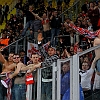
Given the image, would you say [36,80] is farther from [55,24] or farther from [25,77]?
[55,24]

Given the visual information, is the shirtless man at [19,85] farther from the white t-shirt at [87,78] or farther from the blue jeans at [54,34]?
the blue jeans at [54,34]

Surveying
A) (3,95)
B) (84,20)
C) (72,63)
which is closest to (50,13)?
(84,20)

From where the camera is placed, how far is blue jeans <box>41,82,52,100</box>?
23.6 feet

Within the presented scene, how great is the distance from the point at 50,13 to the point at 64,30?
1.82m

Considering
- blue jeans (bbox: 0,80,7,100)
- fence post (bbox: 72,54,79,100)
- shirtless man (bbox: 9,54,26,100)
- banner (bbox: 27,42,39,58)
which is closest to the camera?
fence post (bbox: 72,54,79,100)

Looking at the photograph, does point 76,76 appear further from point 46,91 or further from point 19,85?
point 19,85

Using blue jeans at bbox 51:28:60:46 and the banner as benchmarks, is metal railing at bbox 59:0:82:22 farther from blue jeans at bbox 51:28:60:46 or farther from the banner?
the banner

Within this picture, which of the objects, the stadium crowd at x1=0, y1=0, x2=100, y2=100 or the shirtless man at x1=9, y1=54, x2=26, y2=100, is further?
the shirtless man at x1=9, y1=54, x2=26, y2=100

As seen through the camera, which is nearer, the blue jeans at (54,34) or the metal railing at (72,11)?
the blue jeans at (54,34)

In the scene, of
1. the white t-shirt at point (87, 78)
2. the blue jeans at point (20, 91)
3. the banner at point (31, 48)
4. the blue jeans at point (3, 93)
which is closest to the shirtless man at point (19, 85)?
the blue jeans at point (20, 91)

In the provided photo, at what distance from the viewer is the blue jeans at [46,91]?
283 inches

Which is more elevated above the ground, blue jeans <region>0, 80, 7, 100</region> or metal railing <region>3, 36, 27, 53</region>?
metal railing <region>3, 36, 27, 53</region>

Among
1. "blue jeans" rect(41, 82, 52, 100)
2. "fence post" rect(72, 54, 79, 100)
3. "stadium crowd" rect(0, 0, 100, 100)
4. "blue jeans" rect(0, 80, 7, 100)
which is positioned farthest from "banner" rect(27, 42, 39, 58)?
"fence post" rect(72, 54, 79, 100)

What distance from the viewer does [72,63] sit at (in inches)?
264
